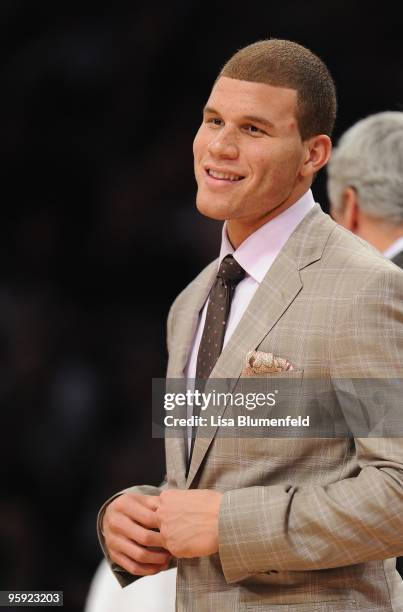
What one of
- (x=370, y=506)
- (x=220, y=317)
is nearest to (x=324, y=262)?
(x=220, y=317)

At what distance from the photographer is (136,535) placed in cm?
158

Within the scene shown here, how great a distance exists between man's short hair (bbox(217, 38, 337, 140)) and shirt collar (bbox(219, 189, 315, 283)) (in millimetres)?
116

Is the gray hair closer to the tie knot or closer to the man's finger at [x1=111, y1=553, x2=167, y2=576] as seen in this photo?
the tie knot

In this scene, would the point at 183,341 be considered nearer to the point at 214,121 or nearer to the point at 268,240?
the point at 268,240

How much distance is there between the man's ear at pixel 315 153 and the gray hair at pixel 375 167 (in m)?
0.76

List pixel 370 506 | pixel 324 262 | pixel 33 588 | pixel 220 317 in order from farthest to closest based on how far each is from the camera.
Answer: pixel 33 588 → pixel 220 317 → pixel 324 262 → pixel 370 506

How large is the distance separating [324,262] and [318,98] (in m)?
0.25

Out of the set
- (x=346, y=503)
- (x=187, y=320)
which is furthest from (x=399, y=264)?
(x=346, y=503)

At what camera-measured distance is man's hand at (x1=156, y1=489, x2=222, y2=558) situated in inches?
58.0

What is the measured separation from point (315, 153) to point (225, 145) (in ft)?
0.47

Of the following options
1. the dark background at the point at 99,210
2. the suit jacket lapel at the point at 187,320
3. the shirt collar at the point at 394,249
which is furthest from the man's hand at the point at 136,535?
the dark background at the point at 99,210

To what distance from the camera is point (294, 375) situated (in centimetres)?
151

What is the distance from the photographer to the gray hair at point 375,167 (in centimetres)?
238

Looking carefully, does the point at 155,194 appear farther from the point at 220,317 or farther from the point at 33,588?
the point at 220,317
